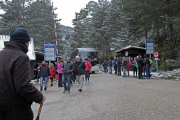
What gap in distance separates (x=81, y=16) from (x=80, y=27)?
487 centimetres

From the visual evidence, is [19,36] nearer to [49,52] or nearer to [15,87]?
[15,87]

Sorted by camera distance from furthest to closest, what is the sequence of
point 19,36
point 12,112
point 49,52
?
point 49,52 < point 19,36 < point 12,112

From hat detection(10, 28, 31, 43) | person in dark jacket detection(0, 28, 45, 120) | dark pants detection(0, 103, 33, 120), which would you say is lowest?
dark pants detection(0, 103, 33, 120)

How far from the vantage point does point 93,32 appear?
44562 millimetres

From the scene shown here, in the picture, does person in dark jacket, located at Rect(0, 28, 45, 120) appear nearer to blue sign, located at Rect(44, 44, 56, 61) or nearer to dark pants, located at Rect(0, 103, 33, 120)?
dark pants, located at Rect(0, 103, 33, 120)

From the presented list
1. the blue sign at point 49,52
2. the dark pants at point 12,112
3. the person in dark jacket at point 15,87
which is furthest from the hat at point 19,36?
the blue sign at point 49,52

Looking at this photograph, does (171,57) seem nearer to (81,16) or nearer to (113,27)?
(113,27)

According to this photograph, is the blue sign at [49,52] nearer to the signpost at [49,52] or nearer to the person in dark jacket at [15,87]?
the signpost at [49,52]

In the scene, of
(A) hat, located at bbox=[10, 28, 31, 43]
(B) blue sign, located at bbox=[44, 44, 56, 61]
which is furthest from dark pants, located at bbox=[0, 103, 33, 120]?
(B) blue sign, located at bbox=[44, 44, 56, 61]

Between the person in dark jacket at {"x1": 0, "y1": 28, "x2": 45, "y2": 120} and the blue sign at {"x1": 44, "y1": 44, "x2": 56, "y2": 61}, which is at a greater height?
the blue sign at {"x1": 44, "y1": 44, "x2": 56, "y2": 61}

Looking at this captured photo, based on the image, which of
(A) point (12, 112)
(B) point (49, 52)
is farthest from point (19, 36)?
Answer: (B) point (49, 52)

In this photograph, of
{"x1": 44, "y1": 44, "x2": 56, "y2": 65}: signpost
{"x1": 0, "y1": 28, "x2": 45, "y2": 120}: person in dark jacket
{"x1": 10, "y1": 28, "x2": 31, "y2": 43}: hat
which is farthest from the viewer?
{"x1": 44, "y1": 44, "x2": 56, "y2": 65}: signpost

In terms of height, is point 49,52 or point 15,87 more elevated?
point 49,52

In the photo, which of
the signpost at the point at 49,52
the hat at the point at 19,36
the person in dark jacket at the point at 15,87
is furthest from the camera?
the signpost at the point at 49,52
